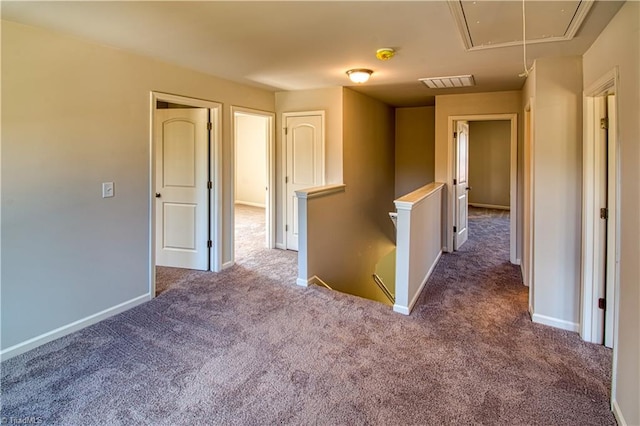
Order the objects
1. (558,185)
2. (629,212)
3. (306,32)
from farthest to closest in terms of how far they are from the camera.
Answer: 1. (558,185)
2. (306,32)
3. (629,212)

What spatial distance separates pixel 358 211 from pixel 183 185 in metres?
2.46

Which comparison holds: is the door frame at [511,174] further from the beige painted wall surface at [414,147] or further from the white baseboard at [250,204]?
the white baseboard at [250,204]

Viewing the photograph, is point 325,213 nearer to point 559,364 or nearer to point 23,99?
point 559,364

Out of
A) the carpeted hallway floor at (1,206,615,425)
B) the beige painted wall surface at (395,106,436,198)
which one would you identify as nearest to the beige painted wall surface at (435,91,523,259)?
the beige painted wall surface at (395,106,436,198)

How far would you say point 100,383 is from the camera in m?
2.19

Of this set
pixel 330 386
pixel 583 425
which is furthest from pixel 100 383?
pixel 583 425

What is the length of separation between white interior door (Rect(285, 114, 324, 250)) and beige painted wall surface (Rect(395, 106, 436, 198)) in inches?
97.1

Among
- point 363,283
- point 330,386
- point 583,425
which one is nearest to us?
point 583,425

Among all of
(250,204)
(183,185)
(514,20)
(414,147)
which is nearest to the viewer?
(514,20)

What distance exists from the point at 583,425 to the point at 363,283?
11.6ft

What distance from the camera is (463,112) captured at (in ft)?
16.7

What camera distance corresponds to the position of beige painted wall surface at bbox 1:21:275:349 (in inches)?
97.0

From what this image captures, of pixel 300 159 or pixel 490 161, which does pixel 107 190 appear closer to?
pixel 300 159

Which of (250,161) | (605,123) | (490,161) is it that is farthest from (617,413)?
(250,161)
